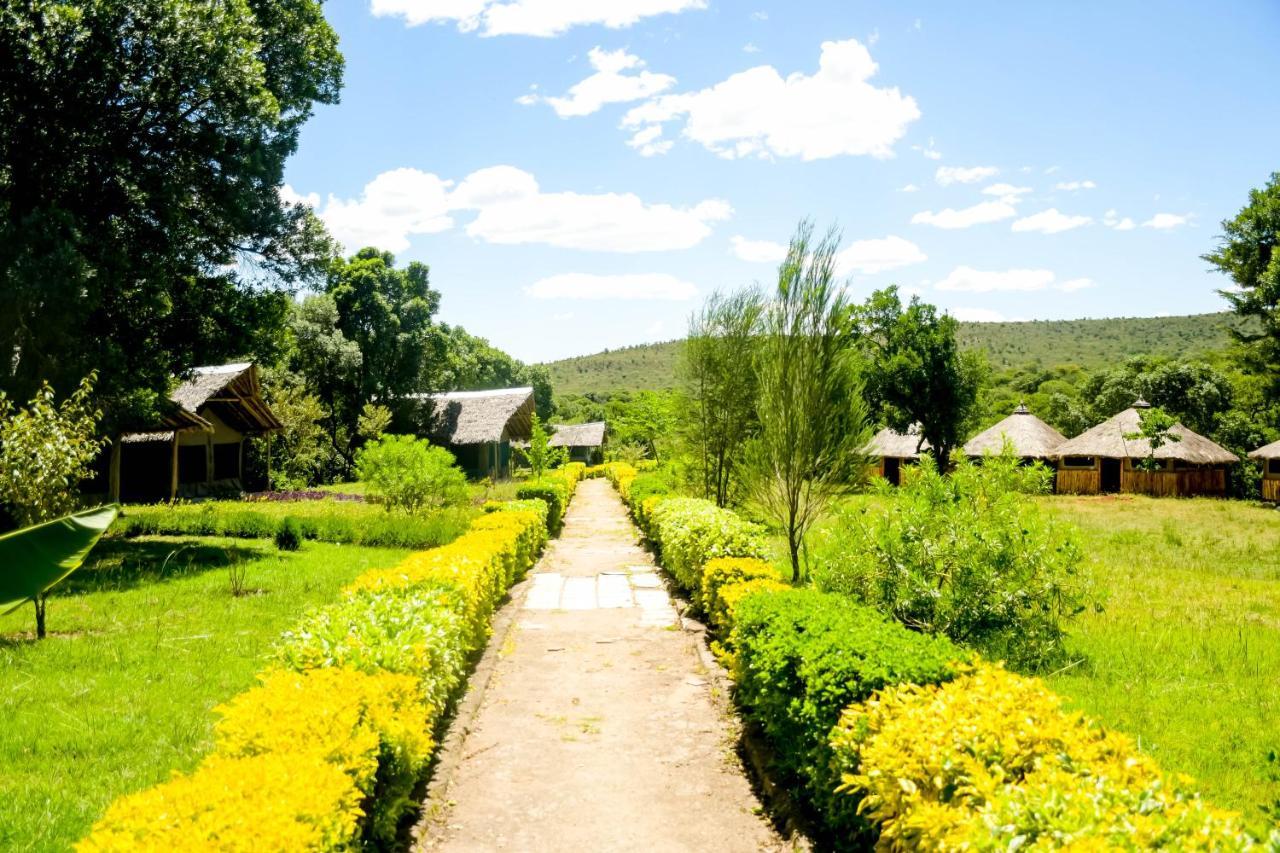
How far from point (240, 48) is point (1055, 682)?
17360mm

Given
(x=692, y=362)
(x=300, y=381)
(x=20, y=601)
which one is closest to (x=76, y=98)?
(x=692, y=362)

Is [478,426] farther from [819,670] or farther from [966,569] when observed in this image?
[819,670]

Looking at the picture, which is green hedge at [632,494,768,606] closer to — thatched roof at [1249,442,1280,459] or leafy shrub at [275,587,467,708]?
leafy shrub at [275,587,467,708]

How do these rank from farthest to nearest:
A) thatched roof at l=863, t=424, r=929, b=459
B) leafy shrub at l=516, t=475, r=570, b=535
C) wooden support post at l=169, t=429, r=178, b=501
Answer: thatched roof at l=863, t=424, r=929, b=459 → wooden support post at l=169, t=429, r=178, b=501 → leafy shrub at l=516, t=475, r=570, b=535

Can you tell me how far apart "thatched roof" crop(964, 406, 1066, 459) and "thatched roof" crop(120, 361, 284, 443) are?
35707mm

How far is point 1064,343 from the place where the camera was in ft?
355

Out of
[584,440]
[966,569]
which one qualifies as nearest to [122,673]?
[966,569]

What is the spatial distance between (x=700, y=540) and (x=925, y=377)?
3030 centimetres

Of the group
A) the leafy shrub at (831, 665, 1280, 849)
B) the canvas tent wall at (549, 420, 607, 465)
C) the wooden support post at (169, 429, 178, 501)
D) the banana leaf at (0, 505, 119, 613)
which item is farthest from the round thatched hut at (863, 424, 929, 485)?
the banana leaf at (0, 505, 119, 613)

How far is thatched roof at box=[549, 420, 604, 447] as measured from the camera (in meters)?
68.3

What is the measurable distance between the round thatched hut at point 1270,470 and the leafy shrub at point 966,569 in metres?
36.7

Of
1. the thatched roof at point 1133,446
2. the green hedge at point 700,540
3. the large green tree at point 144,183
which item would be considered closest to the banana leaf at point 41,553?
the green hedge at point 700,540

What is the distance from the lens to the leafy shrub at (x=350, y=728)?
3980mm

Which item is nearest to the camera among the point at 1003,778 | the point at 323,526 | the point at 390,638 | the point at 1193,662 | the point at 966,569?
the point at 1003,778
